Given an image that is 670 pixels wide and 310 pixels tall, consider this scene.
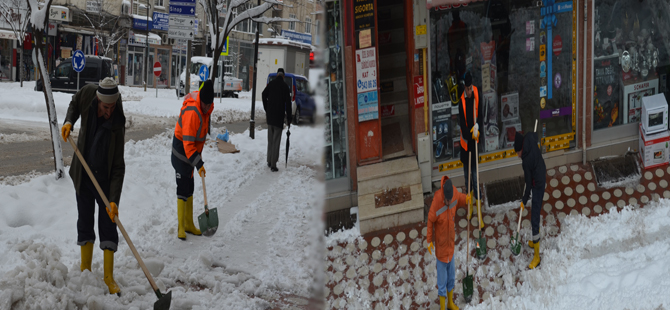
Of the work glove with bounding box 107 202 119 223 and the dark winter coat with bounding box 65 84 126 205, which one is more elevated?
the dark winter coat with bounding box 65 84 126 205

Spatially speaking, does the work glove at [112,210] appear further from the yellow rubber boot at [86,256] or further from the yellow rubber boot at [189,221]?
the yellow rubber boot at [189,221]

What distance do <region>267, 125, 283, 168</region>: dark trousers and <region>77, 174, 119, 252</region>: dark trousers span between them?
5.24m

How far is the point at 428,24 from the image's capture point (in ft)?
26.5

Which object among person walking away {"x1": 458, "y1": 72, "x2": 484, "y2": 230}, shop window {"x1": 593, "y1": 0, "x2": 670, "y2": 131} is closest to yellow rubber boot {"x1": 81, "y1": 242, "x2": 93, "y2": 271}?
person walking away {"x1": 458, "y1": 72, "x2": 484, "y2": 230}

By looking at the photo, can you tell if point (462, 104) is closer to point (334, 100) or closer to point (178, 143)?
point (334, 100)

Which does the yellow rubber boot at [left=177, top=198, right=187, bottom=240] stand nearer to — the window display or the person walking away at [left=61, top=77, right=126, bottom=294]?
the person walking away at [left=61, top=77, right=126, bottom=294]

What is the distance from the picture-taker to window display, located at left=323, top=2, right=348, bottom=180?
25.1 feet

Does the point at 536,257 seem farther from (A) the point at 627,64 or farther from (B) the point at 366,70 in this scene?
(A) the point at 627,64

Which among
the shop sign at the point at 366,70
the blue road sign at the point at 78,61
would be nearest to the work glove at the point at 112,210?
the shop sign at the point at 366,70

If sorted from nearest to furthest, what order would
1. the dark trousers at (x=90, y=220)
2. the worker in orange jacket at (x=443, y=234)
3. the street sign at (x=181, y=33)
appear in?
the dark trousers at (x=90, y=220), the worker in orange jacket at (x=443, y=234), the street sign at (x=181, y=33)

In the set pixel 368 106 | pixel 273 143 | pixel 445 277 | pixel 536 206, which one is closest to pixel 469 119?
pixel 536 206

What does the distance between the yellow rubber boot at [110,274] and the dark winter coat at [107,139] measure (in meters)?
0.43

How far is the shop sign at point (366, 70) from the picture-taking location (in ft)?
26.2

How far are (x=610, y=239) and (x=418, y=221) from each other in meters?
2.23
